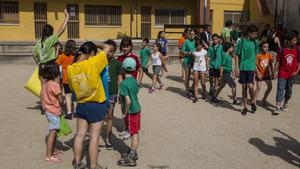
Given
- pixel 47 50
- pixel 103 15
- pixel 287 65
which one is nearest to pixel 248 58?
pixel 287 65

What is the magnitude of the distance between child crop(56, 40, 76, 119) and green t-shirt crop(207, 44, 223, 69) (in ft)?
11.5

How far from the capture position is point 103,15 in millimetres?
Result: 24234

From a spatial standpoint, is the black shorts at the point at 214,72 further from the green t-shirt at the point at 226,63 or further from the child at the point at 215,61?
the green t-shirt at the point at 226,63

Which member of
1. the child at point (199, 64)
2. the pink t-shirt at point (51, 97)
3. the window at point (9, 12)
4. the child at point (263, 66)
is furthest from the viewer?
the window at point (9, 12)

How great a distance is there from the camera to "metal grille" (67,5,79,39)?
23.4 m

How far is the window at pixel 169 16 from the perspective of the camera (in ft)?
83.2

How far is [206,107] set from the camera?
930 centimetres

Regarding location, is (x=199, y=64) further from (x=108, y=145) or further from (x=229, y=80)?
(x=108, y=145)

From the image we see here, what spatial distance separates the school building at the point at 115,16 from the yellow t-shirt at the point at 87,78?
1869cm

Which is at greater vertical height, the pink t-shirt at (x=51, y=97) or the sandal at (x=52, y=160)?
the pink t-shirt at (x=51, y=97)

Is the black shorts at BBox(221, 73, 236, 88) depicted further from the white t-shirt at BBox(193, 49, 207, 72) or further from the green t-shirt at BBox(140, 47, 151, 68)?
the green t-shirt at BBox(140, 47, 151, 68)

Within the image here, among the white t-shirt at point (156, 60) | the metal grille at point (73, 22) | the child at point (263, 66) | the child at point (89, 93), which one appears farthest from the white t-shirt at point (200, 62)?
the metal grille at point (73, 22)

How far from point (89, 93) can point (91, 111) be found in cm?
22

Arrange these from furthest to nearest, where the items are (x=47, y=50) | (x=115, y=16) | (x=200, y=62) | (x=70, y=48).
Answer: (x=115, y=16) < (x=200, y=62) < (x=70, y=48) < (x=47, y=50)
